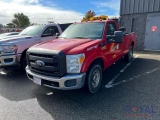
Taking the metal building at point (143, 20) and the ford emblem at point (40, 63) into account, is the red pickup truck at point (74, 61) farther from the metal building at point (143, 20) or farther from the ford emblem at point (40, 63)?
the metal building at point (143, 20)

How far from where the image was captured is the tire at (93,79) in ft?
12.3

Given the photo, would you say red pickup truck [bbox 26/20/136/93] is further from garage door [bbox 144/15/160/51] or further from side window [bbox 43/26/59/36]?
garage door [bbox 144/15/160/51]

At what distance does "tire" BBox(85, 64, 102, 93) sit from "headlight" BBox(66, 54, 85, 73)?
470 millimetres

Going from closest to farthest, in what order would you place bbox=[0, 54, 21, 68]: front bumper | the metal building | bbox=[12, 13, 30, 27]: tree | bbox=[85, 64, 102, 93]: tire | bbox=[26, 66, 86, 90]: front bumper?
bbox=[26, 66, 86, 90]: front bumper, bbox=[85, 64, 102, 93]: tire, bbox=[0, 54, 21, 68]: front bumper, the metal building, bbox=[12, 13, 30, 27]: tree

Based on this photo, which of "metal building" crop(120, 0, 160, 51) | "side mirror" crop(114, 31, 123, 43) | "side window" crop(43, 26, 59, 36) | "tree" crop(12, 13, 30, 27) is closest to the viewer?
"side mirror" crop(114, 31, 123, 43)

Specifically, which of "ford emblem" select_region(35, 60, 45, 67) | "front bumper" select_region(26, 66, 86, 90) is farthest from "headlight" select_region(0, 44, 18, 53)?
"front bumper" select_region(26, 66, 86, 90)

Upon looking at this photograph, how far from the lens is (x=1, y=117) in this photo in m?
3.09

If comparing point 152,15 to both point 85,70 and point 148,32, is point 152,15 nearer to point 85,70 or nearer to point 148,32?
point 148,32

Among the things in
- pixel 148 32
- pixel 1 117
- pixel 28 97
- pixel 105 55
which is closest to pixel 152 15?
pixel 148 32

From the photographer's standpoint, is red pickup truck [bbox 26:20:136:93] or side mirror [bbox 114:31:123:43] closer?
red pickup truck [bbox 26:20:136:93]

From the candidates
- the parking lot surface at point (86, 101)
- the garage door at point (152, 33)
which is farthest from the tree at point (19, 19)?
the parking lot surface at point (86, 101)

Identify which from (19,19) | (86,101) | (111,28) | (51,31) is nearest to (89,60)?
(86,101)

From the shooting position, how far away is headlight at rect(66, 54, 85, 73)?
333cm

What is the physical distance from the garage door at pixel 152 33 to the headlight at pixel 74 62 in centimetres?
876
